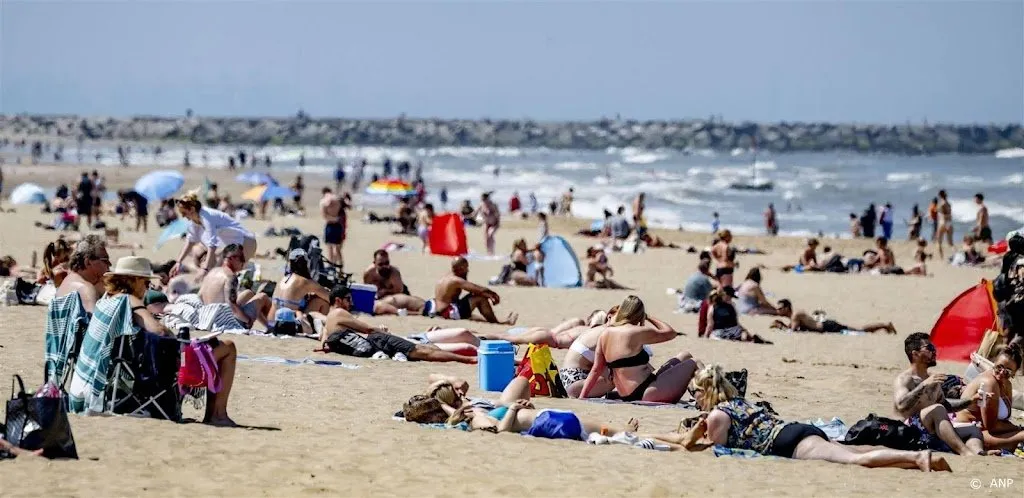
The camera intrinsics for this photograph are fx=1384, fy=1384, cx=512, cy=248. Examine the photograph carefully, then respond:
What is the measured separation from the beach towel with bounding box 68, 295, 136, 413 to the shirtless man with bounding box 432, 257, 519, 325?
18.8 feet

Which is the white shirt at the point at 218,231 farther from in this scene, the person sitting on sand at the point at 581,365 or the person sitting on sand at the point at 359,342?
the person sitting on sand at the point at 581,365

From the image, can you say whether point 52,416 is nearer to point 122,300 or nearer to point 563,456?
point 122,300

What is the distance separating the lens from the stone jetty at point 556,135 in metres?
106

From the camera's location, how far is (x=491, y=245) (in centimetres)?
2086

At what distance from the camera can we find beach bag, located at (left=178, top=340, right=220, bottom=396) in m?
6.61

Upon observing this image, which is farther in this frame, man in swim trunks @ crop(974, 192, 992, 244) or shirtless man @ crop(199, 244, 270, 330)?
man in swim trunks @ crop(974, 192, 992, 244)

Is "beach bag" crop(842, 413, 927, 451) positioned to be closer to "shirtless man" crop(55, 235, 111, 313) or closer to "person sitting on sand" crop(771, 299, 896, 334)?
"shirtless man" crop(55, 235, 111, 313)

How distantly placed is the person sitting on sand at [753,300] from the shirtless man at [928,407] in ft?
22.2

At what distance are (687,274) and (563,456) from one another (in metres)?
12.8

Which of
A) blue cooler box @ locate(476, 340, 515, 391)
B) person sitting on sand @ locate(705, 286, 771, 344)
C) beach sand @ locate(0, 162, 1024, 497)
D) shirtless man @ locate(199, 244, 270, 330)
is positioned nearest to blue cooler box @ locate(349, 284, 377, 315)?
beach sand @ locate(0, 162, 1024, 497)

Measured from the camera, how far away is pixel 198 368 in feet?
21.8

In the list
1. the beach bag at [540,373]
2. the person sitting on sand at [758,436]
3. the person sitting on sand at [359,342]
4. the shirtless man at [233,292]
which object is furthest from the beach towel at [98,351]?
the shirtless man at [233,292]

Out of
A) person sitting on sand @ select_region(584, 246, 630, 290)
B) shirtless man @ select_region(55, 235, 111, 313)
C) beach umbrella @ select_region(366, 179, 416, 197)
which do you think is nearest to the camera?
shirtless man @ select_region(55, 235, 111, 313)

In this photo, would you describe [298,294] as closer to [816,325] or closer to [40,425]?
[40,425]
